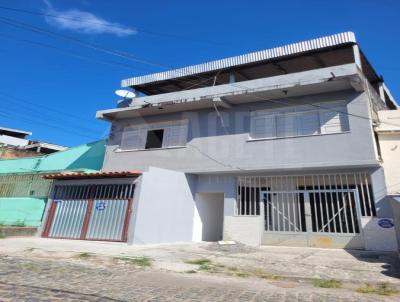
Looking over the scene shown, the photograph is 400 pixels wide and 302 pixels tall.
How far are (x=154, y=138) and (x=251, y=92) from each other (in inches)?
230

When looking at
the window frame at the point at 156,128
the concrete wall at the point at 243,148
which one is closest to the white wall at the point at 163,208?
the concrete wall at the point at 243,148

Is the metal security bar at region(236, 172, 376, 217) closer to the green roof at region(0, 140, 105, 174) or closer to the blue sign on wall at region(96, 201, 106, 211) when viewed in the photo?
the blue sign on wall at region(96, 201, 106, 211)

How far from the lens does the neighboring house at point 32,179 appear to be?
44.2 ft

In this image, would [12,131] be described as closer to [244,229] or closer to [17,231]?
[17,231]

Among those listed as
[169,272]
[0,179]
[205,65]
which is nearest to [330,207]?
[169,272]

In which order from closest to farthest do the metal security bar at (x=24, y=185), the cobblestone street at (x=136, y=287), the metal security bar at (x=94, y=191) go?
the cobblestone street at (x=136, y=287) → the metal security bar at (x=94, y=191) → the metal security bar at (x=24, y=185)

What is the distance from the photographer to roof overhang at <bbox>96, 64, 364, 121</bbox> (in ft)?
34.2

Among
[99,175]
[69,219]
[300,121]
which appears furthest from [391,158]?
[69,219]

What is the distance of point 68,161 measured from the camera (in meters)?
16.9

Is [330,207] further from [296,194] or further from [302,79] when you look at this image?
[302,79]

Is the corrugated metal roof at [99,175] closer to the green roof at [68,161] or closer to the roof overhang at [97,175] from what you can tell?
the roof overhang at [97,175]

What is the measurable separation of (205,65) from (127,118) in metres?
5.02

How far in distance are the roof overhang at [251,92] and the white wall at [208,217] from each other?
4.45 meters

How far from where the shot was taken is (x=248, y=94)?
12.0 metres
